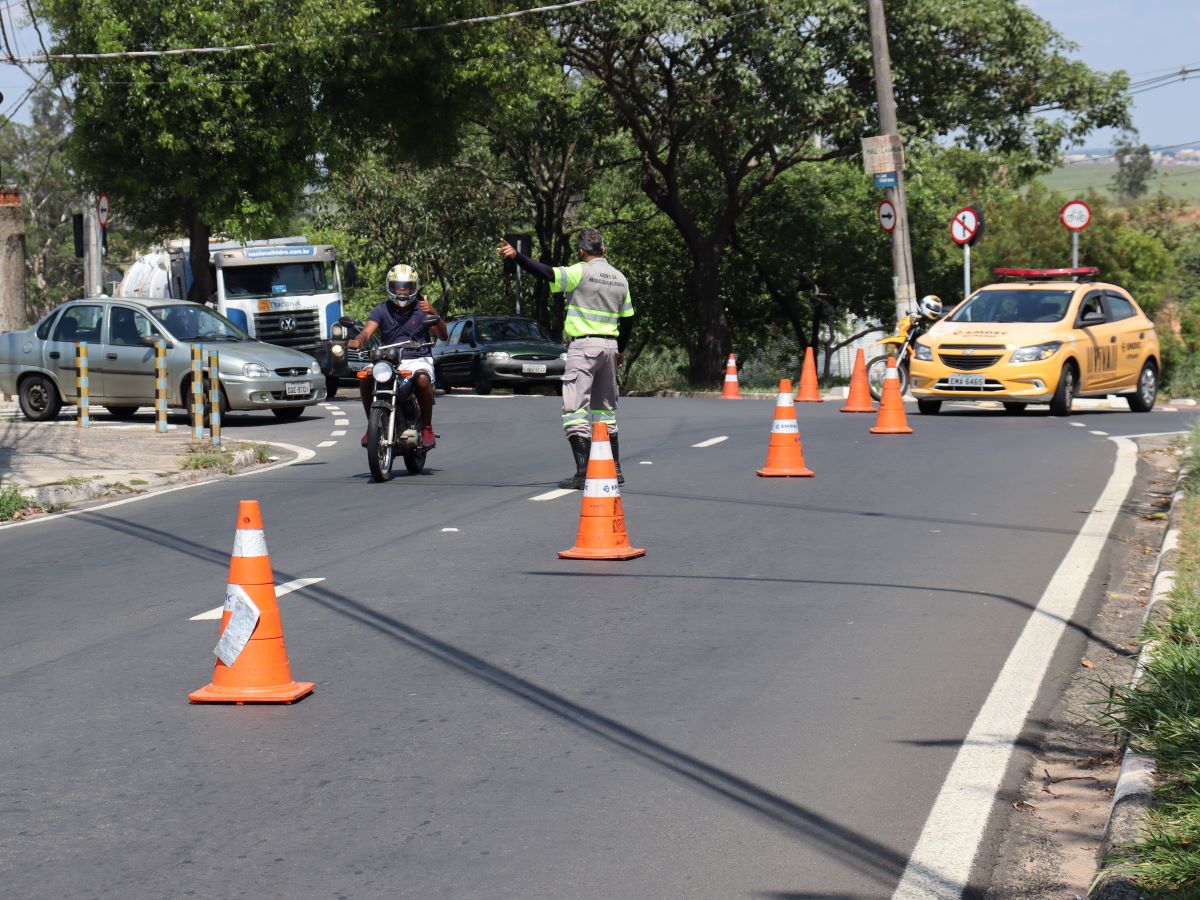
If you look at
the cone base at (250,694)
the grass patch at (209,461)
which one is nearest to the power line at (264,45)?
the grass patch at (209,461)

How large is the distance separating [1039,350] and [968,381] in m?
0.95

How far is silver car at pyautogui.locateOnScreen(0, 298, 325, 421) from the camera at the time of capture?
2358 centimetres

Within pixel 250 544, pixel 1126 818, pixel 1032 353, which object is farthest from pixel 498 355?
pixel 1126 818

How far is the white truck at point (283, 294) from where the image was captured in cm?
3203

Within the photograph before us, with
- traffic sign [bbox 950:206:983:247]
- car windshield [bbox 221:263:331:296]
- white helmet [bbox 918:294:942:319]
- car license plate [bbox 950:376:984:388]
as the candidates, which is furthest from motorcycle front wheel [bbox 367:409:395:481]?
car windshield [bbox 221:263:331:296]

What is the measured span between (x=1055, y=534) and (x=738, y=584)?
3.00 metres

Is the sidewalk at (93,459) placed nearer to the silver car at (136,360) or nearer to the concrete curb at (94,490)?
the concrete curb at (94,490)

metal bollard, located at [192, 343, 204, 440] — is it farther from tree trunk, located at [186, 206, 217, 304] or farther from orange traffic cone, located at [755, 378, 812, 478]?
tree trunk, located at [186, 206, 217, 304]

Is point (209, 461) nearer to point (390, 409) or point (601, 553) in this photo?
point (390, 409)

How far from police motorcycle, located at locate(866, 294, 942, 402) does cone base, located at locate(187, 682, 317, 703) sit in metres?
17.4

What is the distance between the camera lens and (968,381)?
2131 cm

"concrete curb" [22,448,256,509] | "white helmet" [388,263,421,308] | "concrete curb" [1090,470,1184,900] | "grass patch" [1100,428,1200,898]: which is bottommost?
"concrete curb" [1090,470,1184,900]

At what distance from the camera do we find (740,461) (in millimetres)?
15633

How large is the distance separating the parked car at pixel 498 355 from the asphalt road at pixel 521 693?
17.7 meters
